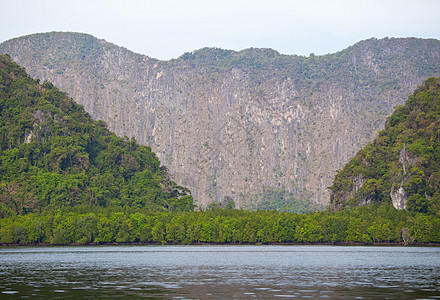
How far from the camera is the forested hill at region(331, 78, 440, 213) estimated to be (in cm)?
16905

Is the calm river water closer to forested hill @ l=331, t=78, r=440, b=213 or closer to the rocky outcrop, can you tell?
forested hill @ l=331, t=78, r=440, b=213

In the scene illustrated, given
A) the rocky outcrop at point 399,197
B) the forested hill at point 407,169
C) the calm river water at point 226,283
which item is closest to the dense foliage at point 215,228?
the rocky outcrop at point 399,197

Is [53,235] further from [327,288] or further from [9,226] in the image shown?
[327,288]

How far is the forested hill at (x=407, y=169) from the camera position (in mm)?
169050

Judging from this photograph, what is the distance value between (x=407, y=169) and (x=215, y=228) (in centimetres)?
5451

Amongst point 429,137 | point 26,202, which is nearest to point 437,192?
point 429,137

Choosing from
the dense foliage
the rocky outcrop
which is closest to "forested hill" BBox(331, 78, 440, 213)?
the rocky outcrop

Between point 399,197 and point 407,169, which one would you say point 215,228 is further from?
point 407,169

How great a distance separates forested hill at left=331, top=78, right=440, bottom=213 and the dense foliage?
6.30m

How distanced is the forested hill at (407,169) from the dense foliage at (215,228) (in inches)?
248

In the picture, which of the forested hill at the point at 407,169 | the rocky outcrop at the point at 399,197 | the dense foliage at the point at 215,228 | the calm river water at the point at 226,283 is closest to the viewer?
the calm river water at the point at 226,283

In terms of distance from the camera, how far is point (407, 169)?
175 m

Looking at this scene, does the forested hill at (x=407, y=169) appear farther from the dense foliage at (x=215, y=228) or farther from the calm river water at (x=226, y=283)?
the calm river water at (x=226, y=283)

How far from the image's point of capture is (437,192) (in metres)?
167
